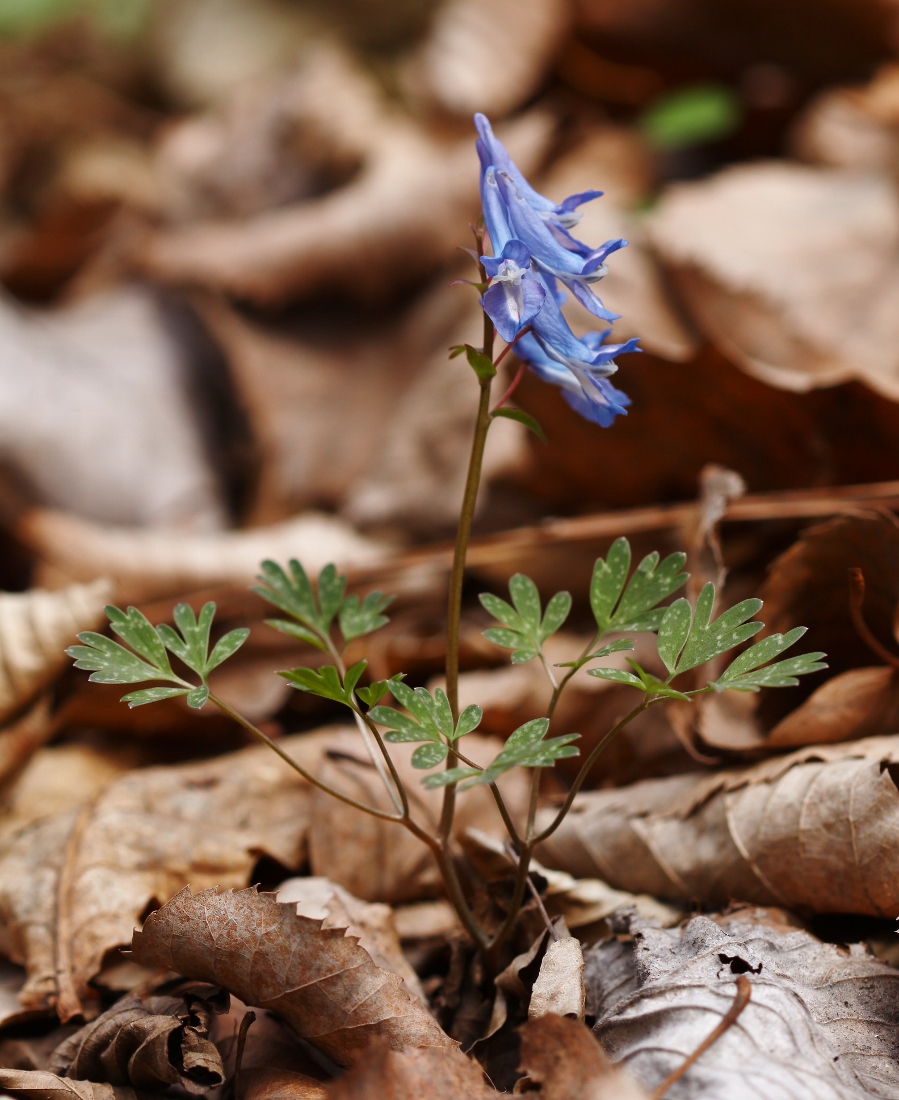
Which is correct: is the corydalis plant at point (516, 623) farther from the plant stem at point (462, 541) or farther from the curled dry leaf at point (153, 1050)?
the curled dry leaf at point (153, 1050)

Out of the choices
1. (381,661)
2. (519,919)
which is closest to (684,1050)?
(519,919)

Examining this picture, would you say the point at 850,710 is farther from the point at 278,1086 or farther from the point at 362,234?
the point at 362,234

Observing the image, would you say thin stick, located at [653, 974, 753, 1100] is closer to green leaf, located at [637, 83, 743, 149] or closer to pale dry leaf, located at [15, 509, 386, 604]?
pale dry leaf, located at [15, 509, 386, 604]

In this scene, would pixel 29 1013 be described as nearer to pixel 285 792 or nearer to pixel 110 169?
pixel 285 792

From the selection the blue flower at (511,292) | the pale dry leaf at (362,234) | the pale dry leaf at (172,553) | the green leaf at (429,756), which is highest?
the pale dry leaf at (362,234)

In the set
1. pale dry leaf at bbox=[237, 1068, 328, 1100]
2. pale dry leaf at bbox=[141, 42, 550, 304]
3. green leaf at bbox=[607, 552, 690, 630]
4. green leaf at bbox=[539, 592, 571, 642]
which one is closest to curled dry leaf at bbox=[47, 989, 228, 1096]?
pale dry leaf at bbox=[237, 1068, 328, 1100]

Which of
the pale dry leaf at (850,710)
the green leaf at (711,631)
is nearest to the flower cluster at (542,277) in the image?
the green leaf at (711,631)
